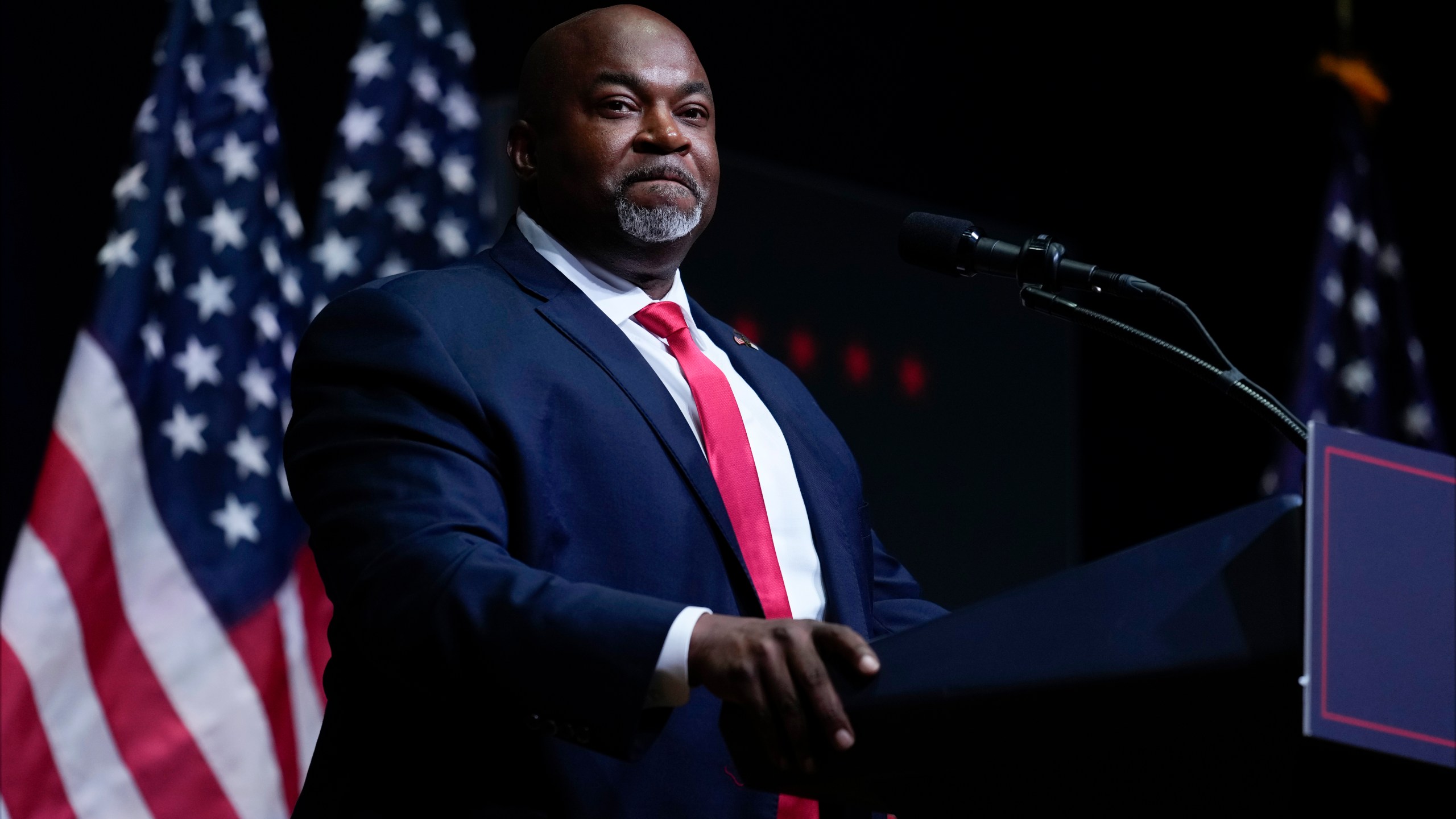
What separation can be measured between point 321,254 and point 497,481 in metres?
1.83

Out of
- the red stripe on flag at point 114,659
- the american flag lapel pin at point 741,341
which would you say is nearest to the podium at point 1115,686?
the american flag lapel pin at point 741,341

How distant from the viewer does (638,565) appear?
4.53ft

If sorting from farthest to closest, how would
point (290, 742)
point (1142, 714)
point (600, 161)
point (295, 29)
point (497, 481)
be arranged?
point (295, 29), point (290, 742), point (600, 161), point (497, 481), point (1142, 714)

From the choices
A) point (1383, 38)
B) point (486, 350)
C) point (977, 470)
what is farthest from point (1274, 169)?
point (486, 350)

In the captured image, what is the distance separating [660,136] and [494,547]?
2.23 feet

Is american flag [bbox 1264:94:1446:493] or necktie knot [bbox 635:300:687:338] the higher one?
necktie knot [bbox 635:300:687:338]

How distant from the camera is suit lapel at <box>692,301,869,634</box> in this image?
1550mm

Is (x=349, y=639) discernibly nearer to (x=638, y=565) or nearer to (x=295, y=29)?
(x=638, y=565)

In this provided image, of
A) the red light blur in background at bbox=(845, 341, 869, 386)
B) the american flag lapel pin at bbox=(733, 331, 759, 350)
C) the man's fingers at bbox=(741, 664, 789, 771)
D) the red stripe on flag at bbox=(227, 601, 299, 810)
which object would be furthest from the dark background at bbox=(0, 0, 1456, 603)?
the man's fingers at bbox=(741, 664, 789, 771)

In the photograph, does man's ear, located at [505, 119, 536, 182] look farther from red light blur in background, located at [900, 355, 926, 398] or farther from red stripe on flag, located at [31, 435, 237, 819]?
red light blur in background, located at [900, 355, 926, 398]

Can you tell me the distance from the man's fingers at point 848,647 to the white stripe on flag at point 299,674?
1997 mm

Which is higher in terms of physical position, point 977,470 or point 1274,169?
point 1274,169

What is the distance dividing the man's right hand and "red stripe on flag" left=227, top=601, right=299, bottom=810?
6.40ft

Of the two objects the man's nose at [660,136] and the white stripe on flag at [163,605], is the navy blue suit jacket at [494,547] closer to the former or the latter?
the man's nose at [660,136]
